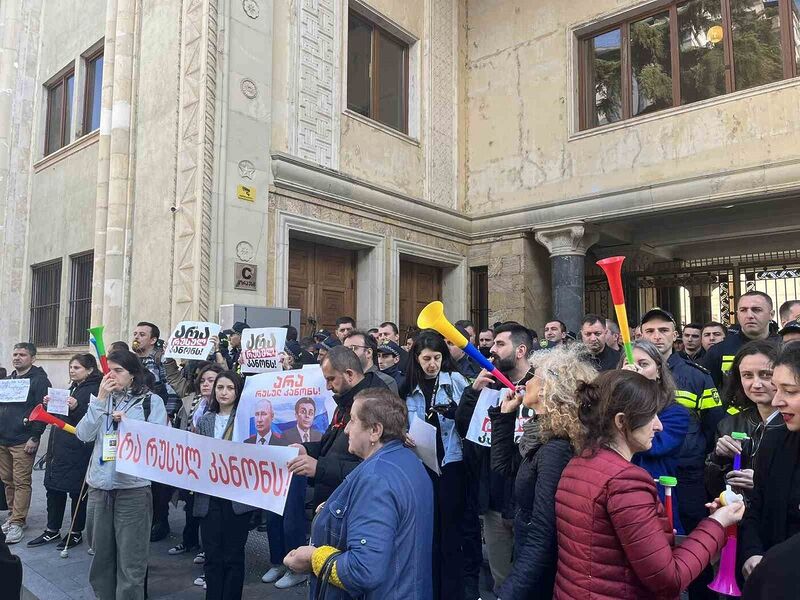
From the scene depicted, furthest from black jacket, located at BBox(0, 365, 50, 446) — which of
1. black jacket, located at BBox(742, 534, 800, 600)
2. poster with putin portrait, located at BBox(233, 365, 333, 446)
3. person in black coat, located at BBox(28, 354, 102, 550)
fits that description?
black jacket, located at BBox(742, 534, 800, 600)

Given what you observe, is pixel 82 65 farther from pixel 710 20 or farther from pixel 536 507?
pixel 536 507

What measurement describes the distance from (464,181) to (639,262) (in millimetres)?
4349

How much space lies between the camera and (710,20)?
10.6m

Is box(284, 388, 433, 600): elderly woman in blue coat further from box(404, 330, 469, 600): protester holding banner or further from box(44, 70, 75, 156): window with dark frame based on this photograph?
box(44, 70, 75, 156): window with dark frame

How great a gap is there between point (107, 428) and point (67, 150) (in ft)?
34.3

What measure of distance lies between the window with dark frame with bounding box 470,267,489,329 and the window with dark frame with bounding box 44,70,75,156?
30.6ft

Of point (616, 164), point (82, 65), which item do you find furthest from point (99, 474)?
point (82, 65)

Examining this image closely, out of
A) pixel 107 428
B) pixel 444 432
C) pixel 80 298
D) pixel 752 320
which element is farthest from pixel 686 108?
pixel 80 298

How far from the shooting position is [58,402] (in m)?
5.80

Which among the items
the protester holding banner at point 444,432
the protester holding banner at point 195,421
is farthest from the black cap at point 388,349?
the protester holding banner at point 444,432

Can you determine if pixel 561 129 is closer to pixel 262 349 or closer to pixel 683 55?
pixel 683 55

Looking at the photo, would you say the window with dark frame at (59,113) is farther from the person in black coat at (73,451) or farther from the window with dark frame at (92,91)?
the person in black coat at (73,451)

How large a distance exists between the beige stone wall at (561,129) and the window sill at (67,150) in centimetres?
755

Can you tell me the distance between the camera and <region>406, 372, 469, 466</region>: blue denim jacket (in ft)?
13.8
